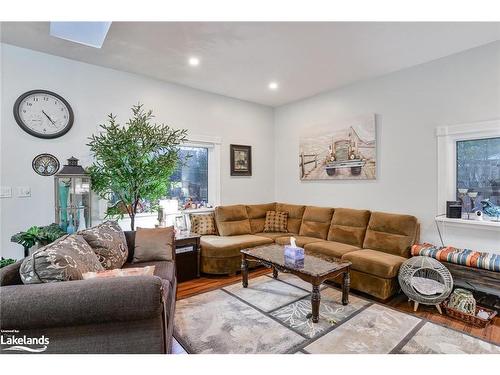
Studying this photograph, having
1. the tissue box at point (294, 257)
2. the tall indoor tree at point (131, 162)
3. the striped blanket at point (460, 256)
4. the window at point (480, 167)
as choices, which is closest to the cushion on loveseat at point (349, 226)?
the striped blanket at point (460, 256)

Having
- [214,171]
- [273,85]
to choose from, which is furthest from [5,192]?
[273,85]

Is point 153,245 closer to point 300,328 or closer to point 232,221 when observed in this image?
point 300,328

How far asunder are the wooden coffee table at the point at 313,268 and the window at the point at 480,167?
1.76 meters

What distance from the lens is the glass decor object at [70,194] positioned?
2799 millimetres

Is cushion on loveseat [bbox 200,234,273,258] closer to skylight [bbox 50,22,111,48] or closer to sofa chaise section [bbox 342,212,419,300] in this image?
sofa chaise section [bbox 342,212,419,300]

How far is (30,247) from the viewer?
2.48 metres

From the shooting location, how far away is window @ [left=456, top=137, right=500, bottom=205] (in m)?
2.85

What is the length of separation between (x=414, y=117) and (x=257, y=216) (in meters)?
2.71

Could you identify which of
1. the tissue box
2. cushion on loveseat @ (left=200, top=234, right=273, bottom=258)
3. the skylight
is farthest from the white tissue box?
the skylight

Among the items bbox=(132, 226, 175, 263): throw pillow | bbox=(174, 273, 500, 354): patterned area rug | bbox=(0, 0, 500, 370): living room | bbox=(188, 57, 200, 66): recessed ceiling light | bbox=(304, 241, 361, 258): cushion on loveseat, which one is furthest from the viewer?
bbox=(304, 241, 361, 258): cushion on loveseat

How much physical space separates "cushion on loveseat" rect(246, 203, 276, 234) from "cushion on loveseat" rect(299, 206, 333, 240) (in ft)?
2.33

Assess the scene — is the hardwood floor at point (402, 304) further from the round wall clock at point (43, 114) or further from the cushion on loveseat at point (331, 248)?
the round wall clock at point (43, 114)

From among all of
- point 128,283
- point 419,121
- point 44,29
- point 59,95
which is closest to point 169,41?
point 44,29
